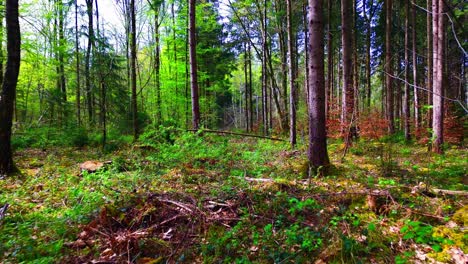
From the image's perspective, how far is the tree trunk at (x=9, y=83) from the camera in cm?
622

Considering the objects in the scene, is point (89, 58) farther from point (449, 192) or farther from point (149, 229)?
point (449, 192)

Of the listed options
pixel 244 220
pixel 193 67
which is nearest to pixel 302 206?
pixel 244 220

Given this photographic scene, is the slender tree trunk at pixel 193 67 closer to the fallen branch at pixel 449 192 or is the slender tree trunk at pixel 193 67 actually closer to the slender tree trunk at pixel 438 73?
the fallen branch at pixel 449 192

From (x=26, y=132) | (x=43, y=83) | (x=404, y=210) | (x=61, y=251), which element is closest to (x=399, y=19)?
(x=404, y=210)

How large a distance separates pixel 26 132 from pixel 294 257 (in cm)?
1394

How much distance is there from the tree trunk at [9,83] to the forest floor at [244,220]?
1.41 m

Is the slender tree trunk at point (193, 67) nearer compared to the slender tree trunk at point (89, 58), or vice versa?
the slender tree trunk at point (193, 67)

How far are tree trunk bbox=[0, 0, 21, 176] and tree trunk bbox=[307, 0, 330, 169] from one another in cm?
725

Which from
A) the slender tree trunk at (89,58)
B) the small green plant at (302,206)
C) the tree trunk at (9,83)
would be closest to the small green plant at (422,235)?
the small green plant at (302,206)

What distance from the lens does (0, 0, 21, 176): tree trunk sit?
622cm

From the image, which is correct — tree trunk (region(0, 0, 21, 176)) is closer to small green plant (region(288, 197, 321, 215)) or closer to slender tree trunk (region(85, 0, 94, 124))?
slender tree trunk (region(85, 0, 94, 124))

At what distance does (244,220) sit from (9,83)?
698 centimetres

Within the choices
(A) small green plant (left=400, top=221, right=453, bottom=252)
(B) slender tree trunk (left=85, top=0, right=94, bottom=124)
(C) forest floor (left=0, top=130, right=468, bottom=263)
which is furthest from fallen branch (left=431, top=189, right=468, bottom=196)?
(B) slender tree trunk (left=85, top=0, right=94, bottom=124)

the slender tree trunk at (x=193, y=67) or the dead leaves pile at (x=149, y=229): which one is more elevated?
the slender tree trunk at (x=193, y=67)
